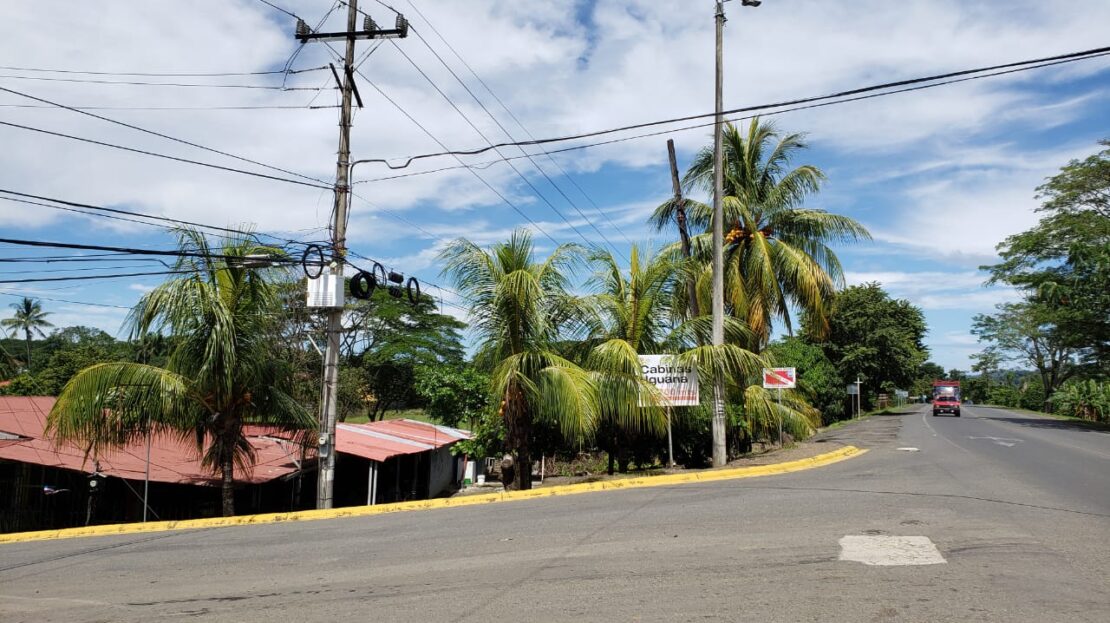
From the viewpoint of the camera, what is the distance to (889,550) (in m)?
7.14

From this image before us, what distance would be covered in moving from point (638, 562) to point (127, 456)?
15109mm

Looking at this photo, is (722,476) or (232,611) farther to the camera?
(722,476)

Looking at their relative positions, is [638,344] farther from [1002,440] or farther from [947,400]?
[947,400]

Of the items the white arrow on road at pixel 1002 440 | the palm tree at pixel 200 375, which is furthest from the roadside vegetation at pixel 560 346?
the white arrow on road at pixel 1002 440

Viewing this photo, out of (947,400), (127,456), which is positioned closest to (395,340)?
(127,456)

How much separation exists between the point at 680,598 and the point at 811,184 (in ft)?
60.8

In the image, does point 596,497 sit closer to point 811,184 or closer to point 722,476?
point 722,476

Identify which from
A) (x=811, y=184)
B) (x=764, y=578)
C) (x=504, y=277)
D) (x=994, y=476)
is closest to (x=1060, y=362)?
(x=811, y=184)

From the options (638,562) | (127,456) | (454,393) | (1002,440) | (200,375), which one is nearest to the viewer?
(638,562)

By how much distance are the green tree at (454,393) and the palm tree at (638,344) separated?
9670 millimetres

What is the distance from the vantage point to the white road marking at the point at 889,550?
6.78 m

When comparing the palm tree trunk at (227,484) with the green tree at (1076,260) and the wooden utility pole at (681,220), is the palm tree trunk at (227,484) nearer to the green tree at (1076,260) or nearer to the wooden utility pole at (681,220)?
the wooden utility pole at (681,220)

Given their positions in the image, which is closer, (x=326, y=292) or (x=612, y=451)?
(x=326, y=292)

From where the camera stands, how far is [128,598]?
6.88 metres
